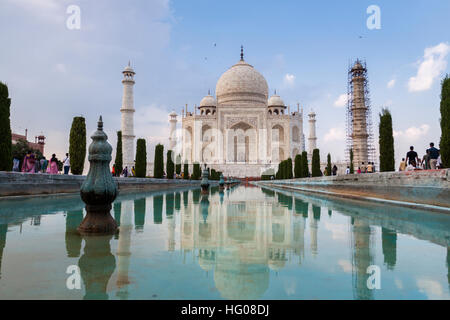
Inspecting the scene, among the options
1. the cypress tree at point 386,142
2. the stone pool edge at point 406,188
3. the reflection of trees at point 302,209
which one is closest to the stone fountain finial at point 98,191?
the reflection of trees at point 302,209

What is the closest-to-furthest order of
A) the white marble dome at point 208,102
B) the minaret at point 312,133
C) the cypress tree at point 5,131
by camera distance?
the cypress tree at point 5,131 → the minaret at point 312,133 → the white marble dome at point 208,102

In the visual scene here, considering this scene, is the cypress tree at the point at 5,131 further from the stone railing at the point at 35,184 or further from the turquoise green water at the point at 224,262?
the turquoise green water at the point at 224,262

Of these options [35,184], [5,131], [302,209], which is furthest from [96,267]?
[5,131]

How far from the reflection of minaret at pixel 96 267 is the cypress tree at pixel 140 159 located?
11356 millimetres

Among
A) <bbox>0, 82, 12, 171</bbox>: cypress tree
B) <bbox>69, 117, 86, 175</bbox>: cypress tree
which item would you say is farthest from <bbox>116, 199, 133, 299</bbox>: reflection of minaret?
<bbox>69, 117, 86, 175</bbox>: cypress tree

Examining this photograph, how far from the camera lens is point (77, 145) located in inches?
Answer: 374

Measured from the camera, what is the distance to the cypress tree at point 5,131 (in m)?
6.25

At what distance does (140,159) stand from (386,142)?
345 inches

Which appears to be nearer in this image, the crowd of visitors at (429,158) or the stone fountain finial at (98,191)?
the stone fountain finial at (98,191)

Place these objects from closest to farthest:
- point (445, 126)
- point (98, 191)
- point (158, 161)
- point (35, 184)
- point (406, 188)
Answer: point (98, 191) → point (406, 188) → point (35, 184) → point (445, 126) → point (158, 161)

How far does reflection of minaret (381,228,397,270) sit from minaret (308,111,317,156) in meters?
31.0

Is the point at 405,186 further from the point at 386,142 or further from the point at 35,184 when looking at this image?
the point at 35,184

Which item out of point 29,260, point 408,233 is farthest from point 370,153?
point 29,260
